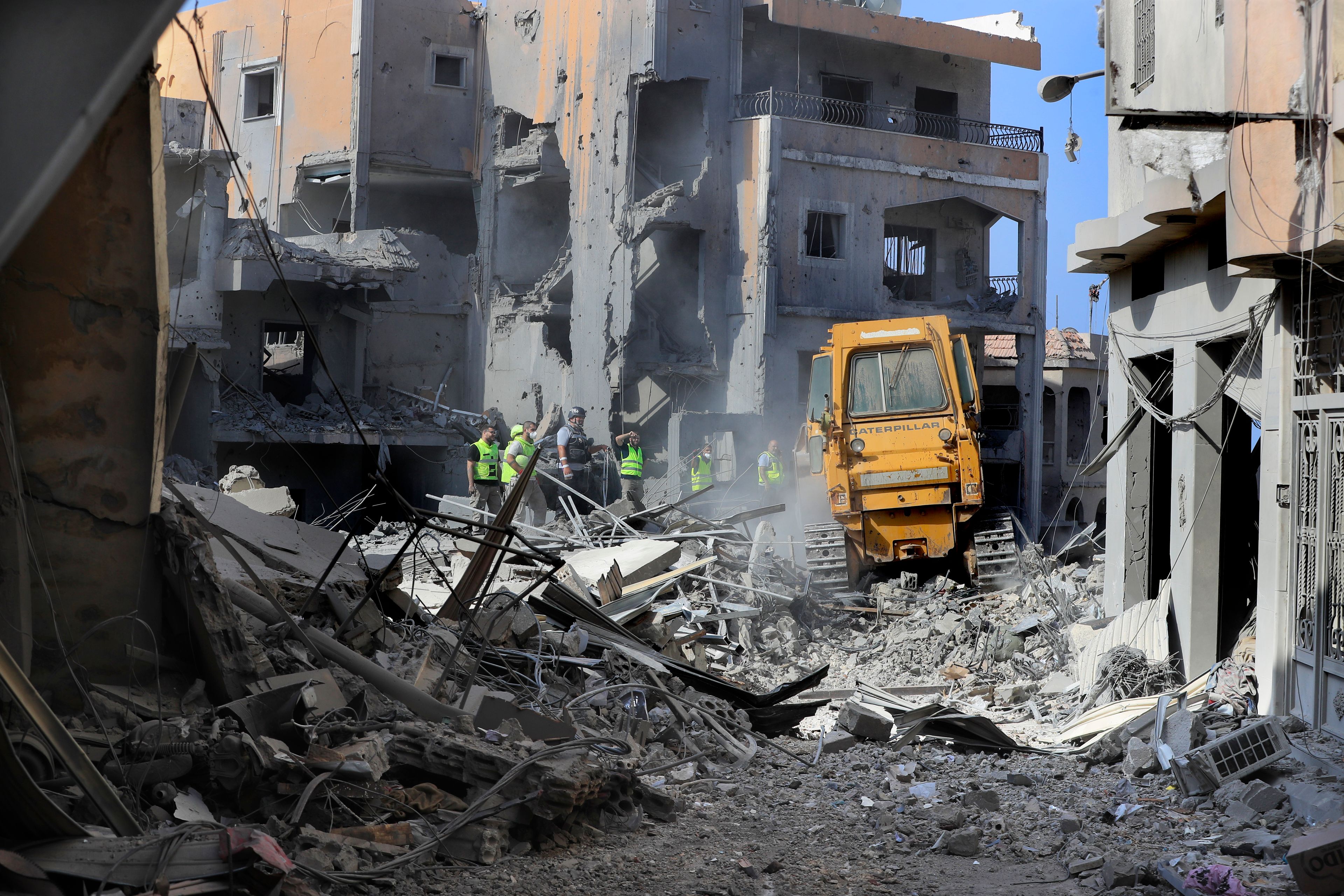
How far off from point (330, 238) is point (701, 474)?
1118cm

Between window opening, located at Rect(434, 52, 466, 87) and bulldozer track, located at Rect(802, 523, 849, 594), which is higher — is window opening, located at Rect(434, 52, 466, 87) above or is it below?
above

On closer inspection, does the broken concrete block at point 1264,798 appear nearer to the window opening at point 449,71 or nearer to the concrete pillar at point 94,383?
the concrete pillar at point 94,383

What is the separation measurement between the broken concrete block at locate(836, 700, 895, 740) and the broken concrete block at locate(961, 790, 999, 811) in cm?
148

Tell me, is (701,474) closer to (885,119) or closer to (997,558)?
(997,558)

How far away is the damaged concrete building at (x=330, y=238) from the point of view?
2266 cm

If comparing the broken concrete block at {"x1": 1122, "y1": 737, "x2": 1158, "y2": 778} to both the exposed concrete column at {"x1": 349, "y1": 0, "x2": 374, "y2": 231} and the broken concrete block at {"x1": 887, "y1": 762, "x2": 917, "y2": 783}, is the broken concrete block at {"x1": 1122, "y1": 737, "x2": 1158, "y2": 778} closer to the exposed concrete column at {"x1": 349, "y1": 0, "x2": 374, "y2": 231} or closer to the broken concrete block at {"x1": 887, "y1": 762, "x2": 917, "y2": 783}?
the broken concrete block at {"x1": 887, "y1": 762, "x2": 917, "y2": 783}

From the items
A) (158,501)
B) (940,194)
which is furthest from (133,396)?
(940,194)

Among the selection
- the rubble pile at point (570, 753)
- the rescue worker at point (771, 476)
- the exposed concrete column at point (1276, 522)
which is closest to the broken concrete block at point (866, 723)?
the rubble pile at point (570, 753)

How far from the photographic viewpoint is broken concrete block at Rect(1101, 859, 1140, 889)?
4.92m

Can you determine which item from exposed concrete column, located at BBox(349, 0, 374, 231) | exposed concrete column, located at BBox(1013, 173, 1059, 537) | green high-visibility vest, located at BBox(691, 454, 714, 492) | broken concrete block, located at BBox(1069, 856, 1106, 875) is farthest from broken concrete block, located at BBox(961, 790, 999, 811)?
exposed concrete column, located at BBox(349, 0, 374, 231)

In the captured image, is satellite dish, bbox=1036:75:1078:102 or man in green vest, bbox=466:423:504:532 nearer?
satellite dish, bbox=1036:75:1078:102

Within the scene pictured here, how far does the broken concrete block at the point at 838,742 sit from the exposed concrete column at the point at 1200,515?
3.73m

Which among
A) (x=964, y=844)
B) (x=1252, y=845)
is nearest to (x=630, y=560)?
(x=964, y=844)

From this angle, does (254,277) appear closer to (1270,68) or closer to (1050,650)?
(1050,650)
